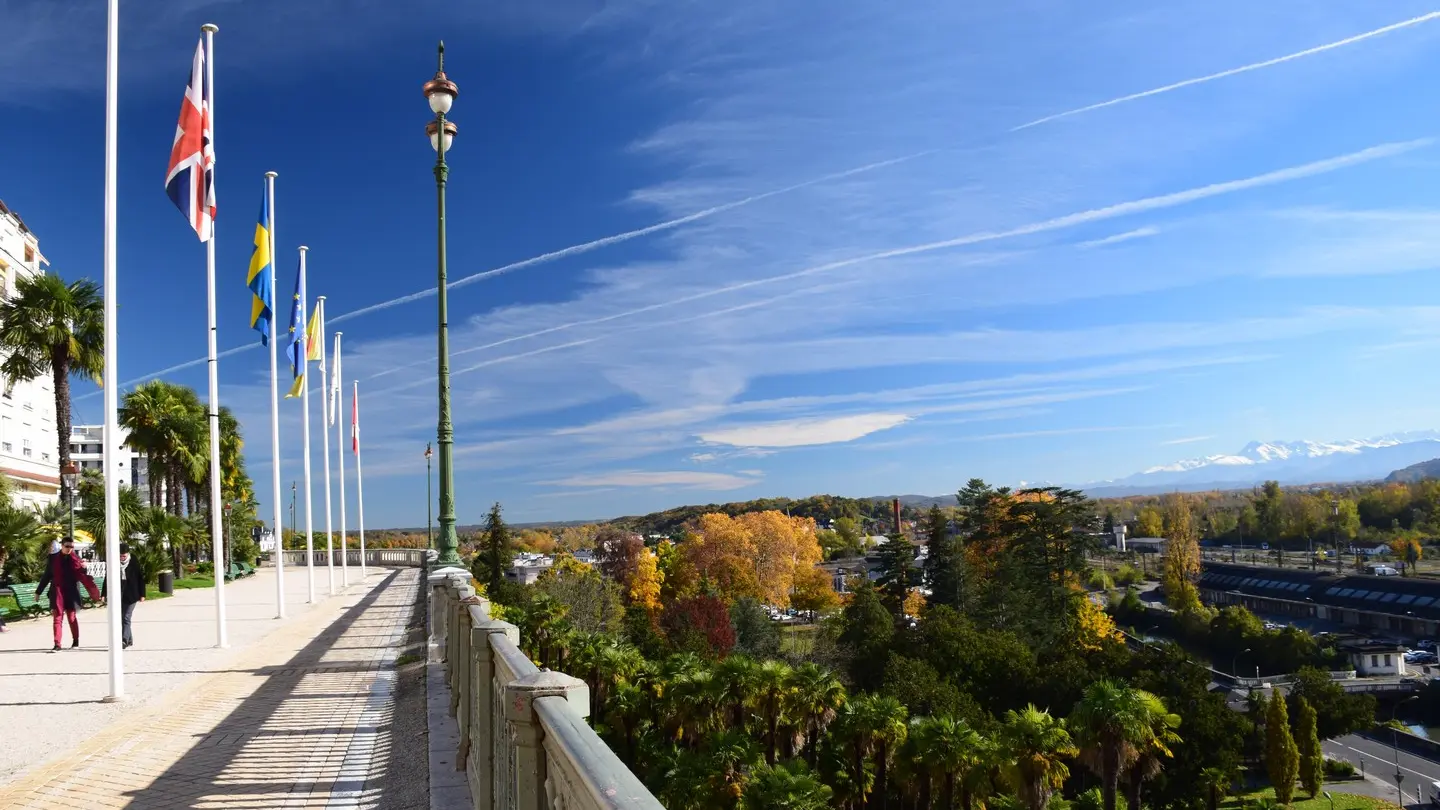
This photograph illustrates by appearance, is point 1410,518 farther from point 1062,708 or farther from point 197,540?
point 197,540

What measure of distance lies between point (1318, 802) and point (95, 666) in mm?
54470

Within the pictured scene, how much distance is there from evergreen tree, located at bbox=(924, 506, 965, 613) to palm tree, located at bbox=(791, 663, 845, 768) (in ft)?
131

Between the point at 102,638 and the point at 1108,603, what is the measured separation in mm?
102823

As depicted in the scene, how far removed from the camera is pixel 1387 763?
5734 cm

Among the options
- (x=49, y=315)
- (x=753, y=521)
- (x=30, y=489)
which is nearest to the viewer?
(x=49, y=315)

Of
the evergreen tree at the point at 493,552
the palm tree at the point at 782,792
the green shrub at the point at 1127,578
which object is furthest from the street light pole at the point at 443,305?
the green shrub at the point at 1127,578

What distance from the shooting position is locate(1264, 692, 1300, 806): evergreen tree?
150 ft

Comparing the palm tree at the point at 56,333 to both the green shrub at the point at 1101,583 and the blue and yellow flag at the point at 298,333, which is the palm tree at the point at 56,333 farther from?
the green shrub at the point at 1101,583

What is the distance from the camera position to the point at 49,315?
2858 centimetres

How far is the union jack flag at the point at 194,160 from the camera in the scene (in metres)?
12.0

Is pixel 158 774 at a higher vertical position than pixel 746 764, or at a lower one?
higher

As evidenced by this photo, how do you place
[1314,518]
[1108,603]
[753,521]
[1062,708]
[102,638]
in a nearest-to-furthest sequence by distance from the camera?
1. [102,638]
2. [1062,708]
3. [753,521]
4. [1108,603]
5. [1314,518]

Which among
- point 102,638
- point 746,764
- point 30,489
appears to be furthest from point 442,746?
point 30,489

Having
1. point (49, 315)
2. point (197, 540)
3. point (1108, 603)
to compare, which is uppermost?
point (49, 315)
